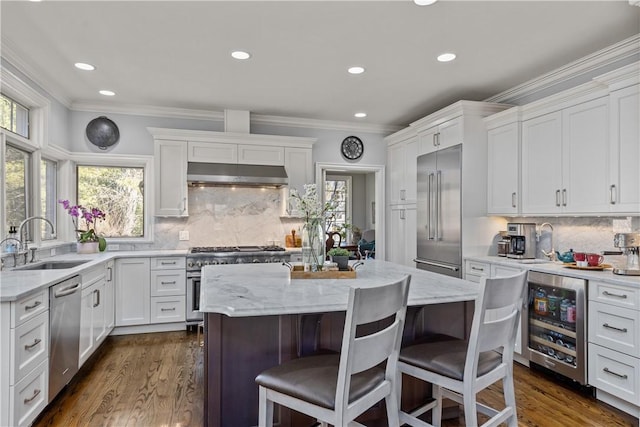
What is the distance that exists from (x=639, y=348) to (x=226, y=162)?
4188 millimetres

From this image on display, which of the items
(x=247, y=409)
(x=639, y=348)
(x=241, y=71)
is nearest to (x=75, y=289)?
(x=247, y=409)

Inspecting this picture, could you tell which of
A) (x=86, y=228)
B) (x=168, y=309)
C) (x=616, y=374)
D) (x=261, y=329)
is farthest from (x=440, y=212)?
(x=86, y=228)

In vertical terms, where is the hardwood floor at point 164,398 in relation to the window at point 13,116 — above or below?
below

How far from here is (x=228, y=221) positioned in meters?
5.04

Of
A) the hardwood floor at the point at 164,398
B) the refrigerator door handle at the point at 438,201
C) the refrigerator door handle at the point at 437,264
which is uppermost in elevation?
the refrigerator door handle at the point at 438,201

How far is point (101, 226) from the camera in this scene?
A: 470 cm

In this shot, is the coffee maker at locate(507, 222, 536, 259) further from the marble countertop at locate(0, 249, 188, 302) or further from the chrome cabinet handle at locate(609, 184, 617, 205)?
the marble countertop at locate(0, 249, 188, 302)

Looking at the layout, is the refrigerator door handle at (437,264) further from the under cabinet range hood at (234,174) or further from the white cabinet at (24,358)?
the white cabinet at (24,358)

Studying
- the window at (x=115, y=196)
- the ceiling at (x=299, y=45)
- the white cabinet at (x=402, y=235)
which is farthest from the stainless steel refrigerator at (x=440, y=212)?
the window at (x=115, y=196)

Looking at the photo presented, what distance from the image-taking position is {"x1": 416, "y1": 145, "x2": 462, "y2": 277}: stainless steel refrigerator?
3994 mm

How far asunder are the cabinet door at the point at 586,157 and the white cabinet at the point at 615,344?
0.69 metres

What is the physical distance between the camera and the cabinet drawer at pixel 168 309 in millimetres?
4320

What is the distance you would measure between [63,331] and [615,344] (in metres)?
3.71

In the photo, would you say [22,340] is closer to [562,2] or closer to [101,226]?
[101,226]
